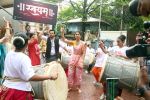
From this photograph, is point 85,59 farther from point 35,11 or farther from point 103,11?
point 103,11

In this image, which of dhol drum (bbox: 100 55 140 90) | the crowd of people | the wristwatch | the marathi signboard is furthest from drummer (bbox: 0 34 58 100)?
the marathi signboard

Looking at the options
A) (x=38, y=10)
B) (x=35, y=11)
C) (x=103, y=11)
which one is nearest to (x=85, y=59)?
(x=38, y=10)

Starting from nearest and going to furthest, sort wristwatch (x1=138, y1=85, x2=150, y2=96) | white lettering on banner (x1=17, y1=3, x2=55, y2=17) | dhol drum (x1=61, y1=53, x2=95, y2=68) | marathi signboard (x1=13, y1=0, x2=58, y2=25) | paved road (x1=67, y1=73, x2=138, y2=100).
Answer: wristwatch (x1=138, y1=85, x2=150, y2=96)
paved road (x1=67, y1=73, x2=138, y2=100)
marathi signboard (x1=13, y1=0, x2=58, y2=25)
white lettering on banner (x1=17, y1=3, x2=55, y2=17)
dhol drum (x1=61, y1=53, x2=95, y2=68)

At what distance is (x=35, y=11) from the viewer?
1234 cm

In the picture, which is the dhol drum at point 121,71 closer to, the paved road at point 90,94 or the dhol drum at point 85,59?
the paved road at point 90,94

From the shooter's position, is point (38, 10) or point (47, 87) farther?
point (38, 10)

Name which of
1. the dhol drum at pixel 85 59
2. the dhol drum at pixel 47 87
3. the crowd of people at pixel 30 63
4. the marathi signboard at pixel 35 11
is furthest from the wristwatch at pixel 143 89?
the dhol drum at pixel 85 59

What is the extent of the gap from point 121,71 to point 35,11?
5.69 metres

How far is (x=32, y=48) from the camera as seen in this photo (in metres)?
9.38

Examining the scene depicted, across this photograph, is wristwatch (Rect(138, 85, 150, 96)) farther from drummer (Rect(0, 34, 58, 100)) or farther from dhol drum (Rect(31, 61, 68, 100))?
dhol drum (Rect(31, 61, 68, 100))

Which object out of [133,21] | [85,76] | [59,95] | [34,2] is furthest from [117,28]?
[59,95]

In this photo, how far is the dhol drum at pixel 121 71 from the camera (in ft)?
23.2

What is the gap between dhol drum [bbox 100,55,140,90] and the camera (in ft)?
23.2

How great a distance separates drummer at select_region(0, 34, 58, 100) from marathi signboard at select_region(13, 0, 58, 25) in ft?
21.3
